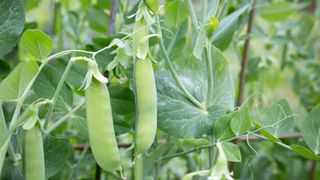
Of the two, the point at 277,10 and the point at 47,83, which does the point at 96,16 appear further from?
the point at 277,10

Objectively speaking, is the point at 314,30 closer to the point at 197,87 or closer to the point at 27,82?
the point at 197,87

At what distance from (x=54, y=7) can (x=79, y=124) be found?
0.36 meters

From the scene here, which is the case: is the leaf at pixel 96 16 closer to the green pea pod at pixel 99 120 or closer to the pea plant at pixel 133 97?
the pea plant at pixel 133 97

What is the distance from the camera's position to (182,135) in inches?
30.1

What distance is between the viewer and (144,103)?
64cm

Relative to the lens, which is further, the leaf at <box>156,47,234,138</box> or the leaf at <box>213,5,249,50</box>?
the leaf at <box>213,5,249,50</box>

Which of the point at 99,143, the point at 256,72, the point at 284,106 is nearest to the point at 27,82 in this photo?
the point at 99,143

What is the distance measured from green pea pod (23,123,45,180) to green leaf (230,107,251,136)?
25cm

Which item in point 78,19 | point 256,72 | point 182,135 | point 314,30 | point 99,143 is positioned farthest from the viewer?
point 314,30

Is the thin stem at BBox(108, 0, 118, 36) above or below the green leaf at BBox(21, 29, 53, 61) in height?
above

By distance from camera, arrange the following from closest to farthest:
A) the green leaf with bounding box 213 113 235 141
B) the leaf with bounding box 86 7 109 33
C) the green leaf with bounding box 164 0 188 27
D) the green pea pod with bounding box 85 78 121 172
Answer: the green pea pod with bounding box 85 78 121 172, the green leaf with bounding box 213 113 235 141, the green leaf with bounding box 164 0 188 27, the leaf with bounding box 86 7 109 33

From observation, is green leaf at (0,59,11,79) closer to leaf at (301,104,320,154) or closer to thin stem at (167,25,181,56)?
thin stem at (167,25,181,56)

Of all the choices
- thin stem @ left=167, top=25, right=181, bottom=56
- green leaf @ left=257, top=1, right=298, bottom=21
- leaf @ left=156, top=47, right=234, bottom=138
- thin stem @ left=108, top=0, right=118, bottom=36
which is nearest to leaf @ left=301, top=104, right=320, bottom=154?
leaf @ left=156, top=47, right=234, bottom=138

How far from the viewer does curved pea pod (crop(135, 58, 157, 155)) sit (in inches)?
25.4
